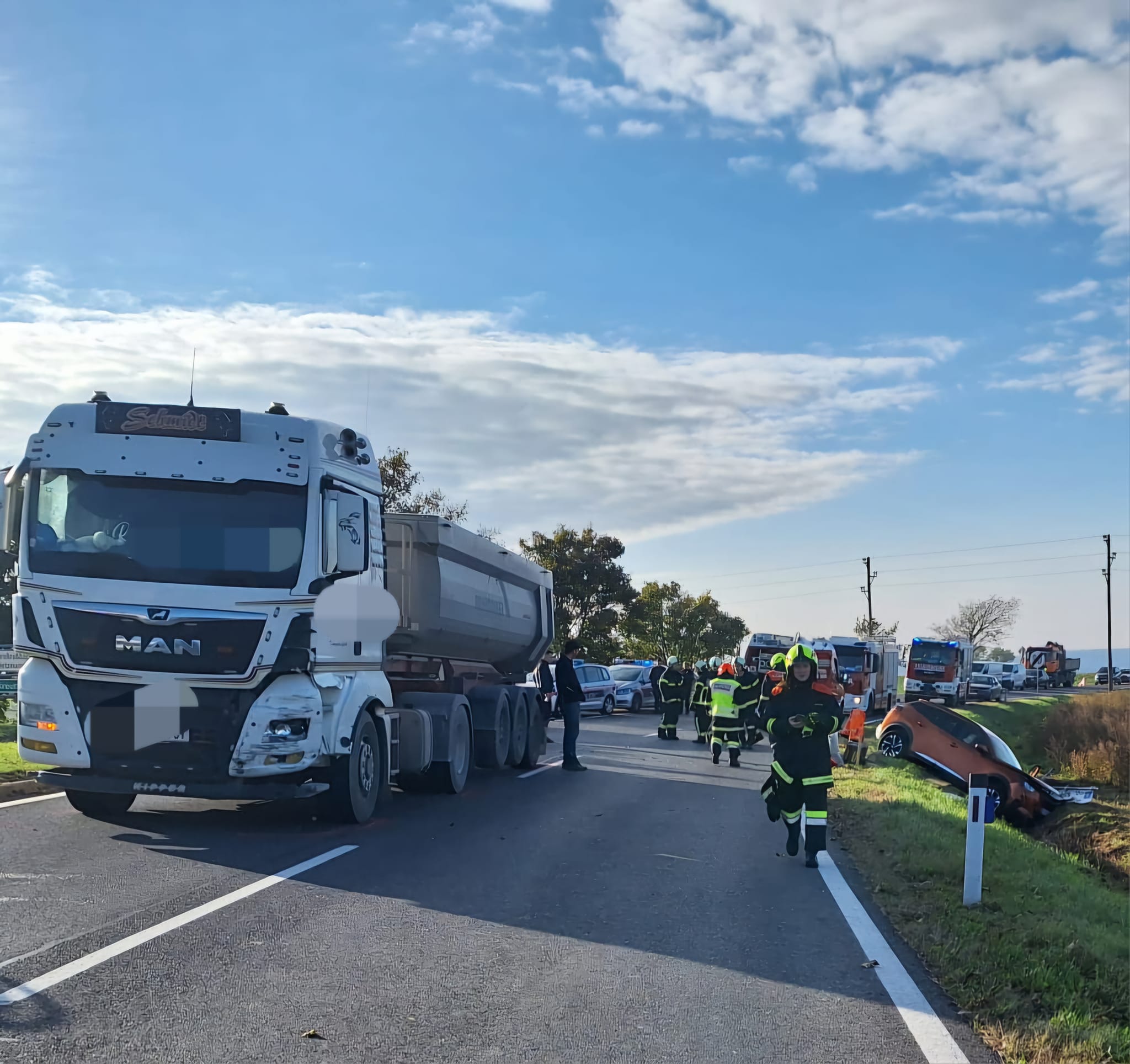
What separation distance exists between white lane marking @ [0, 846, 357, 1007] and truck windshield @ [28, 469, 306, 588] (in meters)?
2.30

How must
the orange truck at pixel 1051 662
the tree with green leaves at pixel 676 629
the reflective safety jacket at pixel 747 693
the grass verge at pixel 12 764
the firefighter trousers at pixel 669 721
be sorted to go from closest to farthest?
the grass verge at pixel 12 764 → the reflective safety jacket at pixel 747 693 → the firefighter trousers at pixel 669 721 → the tree with green leaves at pixel 676 629 → the orange truck at pixel 1051 662

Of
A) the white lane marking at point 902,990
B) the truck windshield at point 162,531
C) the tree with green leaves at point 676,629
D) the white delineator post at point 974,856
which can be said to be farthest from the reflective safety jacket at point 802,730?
the tree with green leaves at point 676,629

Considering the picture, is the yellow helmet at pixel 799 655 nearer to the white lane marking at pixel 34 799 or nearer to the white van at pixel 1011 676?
the white lane marking at pixel 34 799

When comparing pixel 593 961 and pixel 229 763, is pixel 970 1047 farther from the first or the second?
pixel 229 763

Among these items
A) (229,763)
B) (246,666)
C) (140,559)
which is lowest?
(229,763)

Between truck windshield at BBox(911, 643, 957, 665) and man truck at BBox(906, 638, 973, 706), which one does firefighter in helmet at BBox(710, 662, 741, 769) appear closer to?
man truck at BBox(906, 638, 973, 706)

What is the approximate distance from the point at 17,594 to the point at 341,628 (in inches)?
98.2

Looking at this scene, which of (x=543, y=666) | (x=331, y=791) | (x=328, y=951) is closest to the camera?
(x=328, y=951)

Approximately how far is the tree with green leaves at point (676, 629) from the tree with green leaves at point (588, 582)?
7.24 meters

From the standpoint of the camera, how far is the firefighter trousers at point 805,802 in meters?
9.78

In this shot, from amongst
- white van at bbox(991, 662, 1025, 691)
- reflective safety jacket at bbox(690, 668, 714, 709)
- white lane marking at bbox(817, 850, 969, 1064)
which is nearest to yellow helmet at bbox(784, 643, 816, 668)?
white lane marking at bbox(817, 850, 969, 1064)

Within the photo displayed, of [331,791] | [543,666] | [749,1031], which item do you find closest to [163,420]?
[331,791]

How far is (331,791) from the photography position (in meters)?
10.1

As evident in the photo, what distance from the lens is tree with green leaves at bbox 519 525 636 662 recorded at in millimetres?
54031
